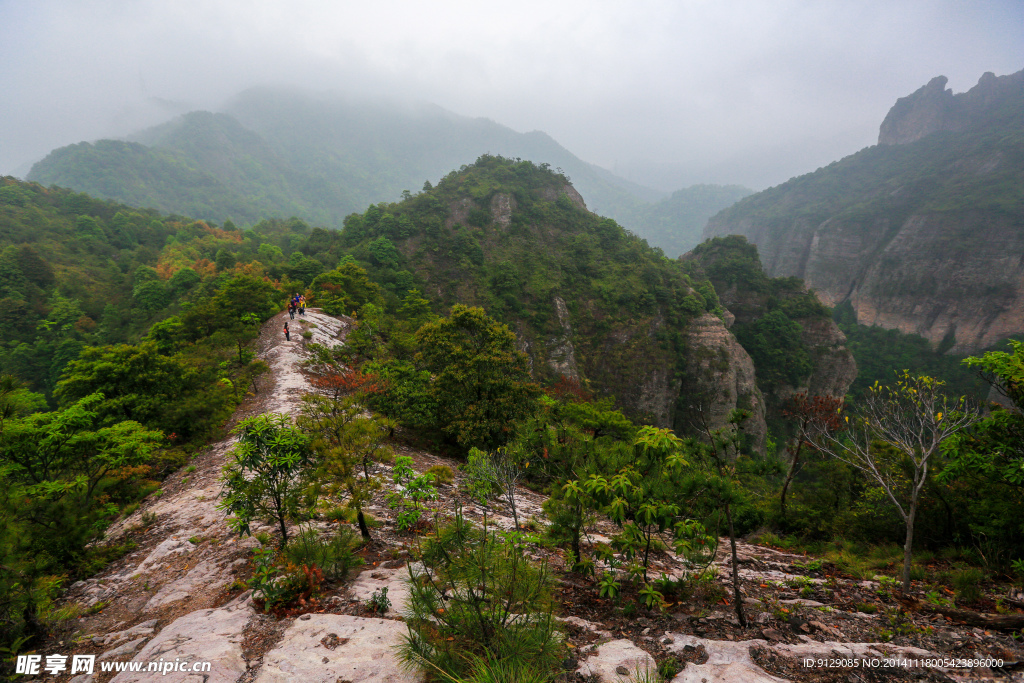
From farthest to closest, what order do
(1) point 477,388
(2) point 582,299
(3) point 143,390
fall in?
(2) point 582,299 → (1) point 477,388 → (3) point 143,390

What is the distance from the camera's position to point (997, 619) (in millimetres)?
4570

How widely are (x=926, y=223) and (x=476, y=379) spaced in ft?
354

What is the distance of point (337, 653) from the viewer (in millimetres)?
4016

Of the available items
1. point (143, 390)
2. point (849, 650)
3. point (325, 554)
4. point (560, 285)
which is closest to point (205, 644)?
point (325, 554)

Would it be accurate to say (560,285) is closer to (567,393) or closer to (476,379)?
(567,393)

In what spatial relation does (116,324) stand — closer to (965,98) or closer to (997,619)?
(997,619)

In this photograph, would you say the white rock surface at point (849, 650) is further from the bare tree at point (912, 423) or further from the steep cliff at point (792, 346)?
the steep cliff at point (792, 346)

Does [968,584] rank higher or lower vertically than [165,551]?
lower

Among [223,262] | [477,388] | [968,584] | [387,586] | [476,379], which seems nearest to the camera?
[387,586]

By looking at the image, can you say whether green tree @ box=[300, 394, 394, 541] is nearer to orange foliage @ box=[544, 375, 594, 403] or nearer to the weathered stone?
the weathered stone

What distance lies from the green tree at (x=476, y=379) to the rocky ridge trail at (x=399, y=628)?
5237 millimetres

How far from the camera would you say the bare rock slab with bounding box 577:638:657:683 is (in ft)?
12.5

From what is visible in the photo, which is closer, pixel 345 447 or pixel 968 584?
pixel 968 584

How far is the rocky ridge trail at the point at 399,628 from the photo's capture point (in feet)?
12.5
